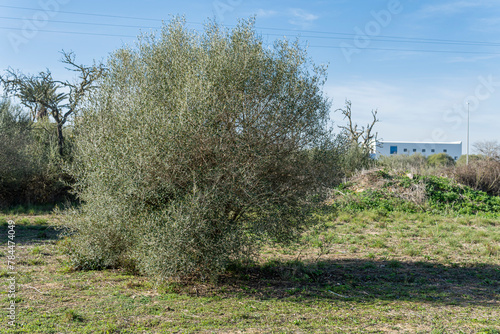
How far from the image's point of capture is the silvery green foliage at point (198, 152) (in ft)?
21.7

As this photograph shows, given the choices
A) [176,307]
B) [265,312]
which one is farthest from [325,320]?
[176,307]

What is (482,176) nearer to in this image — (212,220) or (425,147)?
(212,220)

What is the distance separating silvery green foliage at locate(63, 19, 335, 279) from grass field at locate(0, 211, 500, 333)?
0.63 meters

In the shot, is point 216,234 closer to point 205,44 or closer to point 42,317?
point 42,317

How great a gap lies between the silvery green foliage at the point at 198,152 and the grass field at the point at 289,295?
2.07 feet

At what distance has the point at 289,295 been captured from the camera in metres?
6.96

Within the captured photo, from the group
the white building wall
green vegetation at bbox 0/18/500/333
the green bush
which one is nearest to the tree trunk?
the green bush

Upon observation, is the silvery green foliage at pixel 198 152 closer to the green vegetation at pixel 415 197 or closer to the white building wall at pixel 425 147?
the green vegetation at pixel 415 197

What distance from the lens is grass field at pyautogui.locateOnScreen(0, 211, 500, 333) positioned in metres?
5.45

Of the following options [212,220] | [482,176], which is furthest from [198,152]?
[482,176]

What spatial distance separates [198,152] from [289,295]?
297cm

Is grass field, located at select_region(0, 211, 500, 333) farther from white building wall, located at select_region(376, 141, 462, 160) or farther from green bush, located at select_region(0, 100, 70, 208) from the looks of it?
white building wall, located at select_region(376, 141, 462, 160)

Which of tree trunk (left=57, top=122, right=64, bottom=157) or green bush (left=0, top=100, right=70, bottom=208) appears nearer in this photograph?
green bush (left=0, top=100, right=70, bottom=208)

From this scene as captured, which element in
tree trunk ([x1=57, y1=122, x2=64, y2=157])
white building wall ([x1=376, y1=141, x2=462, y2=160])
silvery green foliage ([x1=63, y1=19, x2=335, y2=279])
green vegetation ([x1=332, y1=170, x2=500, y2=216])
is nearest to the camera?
silvery green foliage ([x1=63, y1=19, x2=335, y2=279])
